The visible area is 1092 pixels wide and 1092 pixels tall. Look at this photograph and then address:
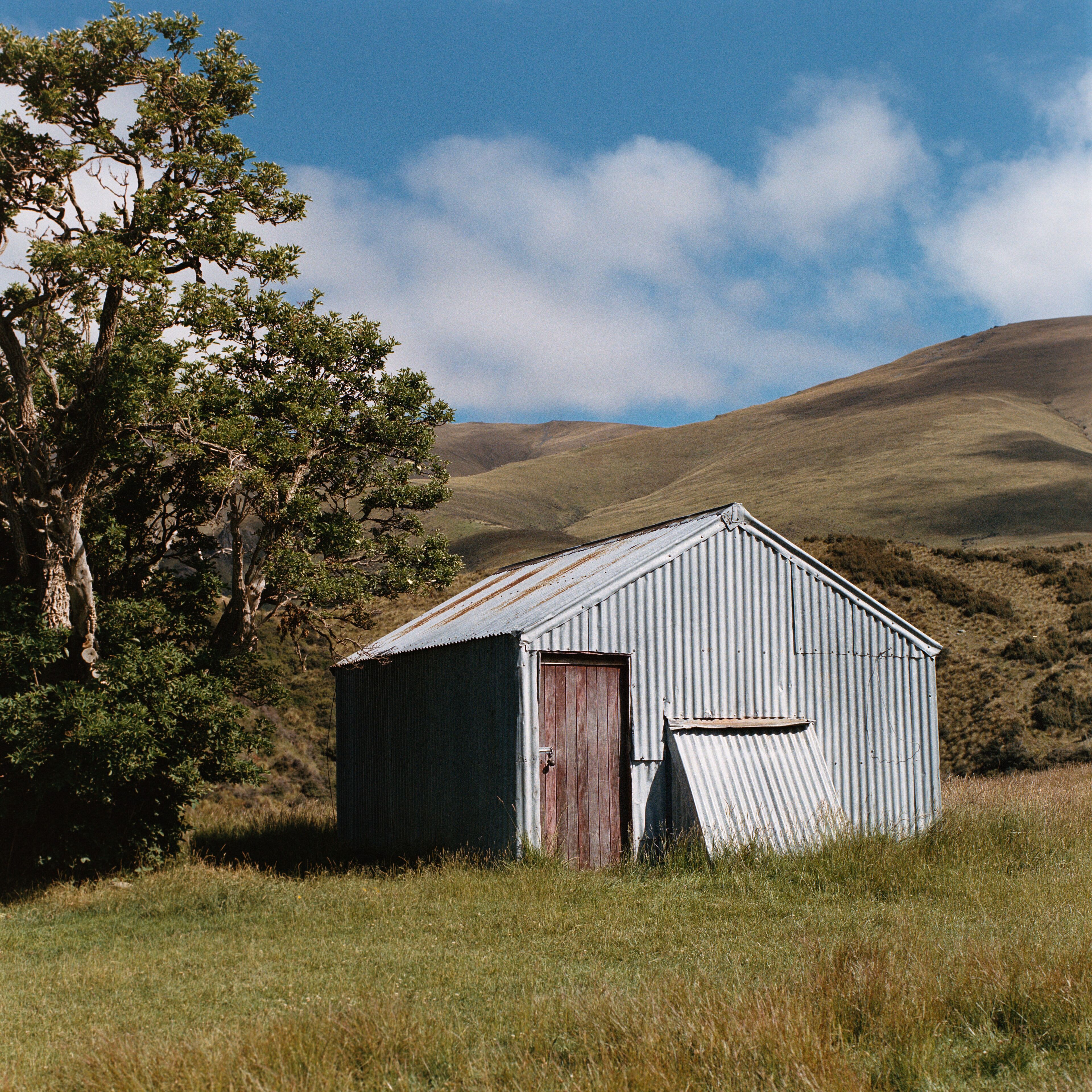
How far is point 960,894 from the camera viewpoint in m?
10.2

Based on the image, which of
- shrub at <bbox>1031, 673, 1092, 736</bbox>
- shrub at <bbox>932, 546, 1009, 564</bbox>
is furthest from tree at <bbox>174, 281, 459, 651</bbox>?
shrub at <bbox>932, 546, 1009, 564</bbox>

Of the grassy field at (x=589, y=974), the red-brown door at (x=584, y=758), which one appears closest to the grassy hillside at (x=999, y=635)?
the grassy field at (x=589, y=974)

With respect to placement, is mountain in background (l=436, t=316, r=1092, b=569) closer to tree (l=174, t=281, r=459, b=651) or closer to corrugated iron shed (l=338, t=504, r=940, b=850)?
tree (l=174, t=281, r=459, b=651)

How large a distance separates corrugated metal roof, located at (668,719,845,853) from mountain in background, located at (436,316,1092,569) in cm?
5505

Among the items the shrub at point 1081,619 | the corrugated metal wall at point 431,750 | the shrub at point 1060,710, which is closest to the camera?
the corrugated metal wall at point 431,750

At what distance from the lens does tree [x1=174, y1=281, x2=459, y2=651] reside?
1542cm

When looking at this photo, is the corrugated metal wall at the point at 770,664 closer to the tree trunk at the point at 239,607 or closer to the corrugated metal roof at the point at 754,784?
the corrugated metal roof at the point at 754,784

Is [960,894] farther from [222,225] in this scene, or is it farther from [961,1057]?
[222,225]

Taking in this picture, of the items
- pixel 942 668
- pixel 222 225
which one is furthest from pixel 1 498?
pixel 942 668

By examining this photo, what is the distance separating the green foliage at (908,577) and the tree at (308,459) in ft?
86.0

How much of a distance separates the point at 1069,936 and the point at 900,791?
8033mm

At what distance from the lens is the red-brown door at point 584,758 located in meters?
13.5

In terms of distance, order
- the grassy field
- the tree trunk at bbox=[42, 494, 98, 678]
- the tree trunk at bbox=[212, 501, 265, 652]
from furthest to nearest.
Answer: the tree trunk at bbox=[212, 501, 265, 652]
the tree trunk at bbox=[42, 494, 98, 678]
the grassy field

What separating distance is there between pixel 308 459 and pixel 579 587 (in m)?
5.19
